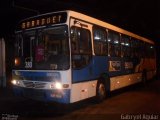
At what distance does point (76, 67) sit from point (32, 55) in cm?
159

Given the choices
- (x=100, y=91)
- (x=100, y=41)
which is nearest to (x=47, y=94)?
(x=100, y=91)

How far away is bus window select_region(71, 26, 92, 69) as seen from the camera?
11.0m

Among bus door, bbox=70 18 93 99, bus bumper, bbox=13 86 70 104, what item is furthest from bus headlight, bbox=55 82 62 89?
bus door, bbox=70 18 93 99

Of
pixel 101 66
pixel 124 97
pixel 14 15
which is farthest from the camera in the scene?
pixel 14 15

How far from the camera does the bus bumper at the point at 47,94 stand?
34.7ft

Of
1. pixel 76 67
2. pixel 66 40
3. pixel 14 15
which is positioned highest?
pixel 14 15

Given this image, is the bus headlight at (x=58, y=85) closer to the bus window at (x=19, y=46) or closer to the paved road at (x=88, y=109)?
the paved road at (x=88, y=109)

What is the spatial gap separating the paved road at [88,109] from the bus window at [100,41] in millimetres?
2107

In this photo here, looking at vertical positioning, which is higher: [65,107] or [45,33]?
[45,33]

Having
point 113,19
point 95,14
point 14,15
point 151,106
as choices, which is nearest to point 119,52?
point 151,106

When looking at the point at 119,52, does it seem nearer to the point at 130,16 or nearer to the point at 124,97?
the point at 124,97

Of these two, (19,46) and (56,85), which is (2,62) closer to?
(19,46)

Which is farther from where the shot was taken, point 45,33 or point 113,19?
point 113,19

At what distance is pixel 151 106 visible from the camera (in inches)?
496
